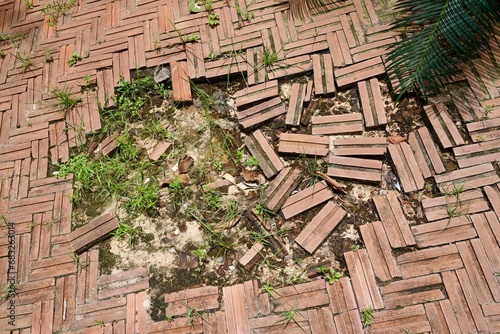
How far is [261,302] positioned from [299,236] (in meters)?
0.46

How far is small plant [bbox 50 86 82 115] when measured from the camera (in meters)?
3.12

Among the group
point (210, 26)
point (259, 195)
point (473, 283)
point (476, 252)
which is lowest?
point (473, 283)

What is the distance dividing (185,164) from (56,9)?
204cm

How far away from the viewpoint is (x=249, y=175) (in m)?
2.76

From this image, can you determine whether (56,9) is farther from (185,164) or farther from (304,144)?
(304,144)

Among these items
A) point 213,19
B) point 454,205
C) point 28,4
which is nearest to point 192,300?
point 454,205

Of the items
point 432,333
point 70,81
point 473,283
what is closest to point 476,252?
point 473,283

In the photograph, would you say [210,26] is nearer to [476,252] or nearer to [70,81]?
[70,81]

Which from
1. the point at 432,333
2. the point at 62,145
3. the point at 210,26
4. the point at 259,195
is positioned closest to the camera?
the point at 432,333

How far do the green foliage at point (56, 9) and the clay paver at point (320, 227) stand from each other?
2847 mm

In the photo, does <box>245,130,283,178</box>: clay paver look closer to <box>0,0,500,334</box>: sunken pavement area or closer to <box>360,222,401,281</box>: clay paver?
<box>0,0,500,334</box>: sunken pavement area

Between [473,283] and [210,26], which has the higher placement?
[210,26]

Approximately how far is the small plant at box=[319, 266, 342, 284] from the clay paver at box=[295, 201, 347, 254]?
133 mm

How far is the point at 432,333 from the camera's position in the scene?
2.19 meters
